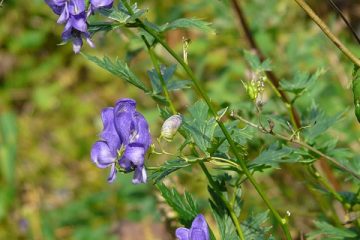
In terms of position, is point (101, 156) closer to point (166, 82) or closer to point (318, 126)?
point (166, 82)

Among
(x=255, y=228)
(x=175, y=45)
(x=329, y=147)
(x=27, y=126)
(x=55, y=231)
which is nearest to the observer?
(x=255, y=228)

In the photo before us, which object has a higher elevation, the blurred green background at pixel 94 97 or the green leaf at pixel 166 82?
the blurred green background at pixel 94 97

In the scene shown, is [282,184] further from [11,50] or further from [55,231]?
[11,50]

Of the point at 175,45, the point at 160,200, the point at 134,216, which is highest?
the point at 175,45

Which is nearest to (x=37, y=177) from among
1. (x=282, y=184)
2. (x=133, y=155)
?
(x=282, y=184)

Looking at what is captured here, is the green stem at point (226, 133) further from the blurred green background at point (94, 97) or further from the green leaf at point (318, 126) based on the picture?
the blurred green background at point (94, 97)

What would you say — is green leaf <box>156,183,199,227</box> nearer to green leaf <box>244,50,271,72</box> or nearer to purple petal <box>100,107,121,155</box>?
purple petal <box>100,107,121,155</box>

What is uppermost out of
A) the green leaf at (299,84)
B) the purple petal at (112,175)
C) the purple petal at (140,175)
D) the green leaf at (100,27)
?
the green leaf at (100,27)

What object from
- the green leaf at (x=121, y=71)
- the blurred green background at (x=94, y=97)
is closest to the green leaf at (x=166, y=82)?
the green leaf at (x=121, y=71)
